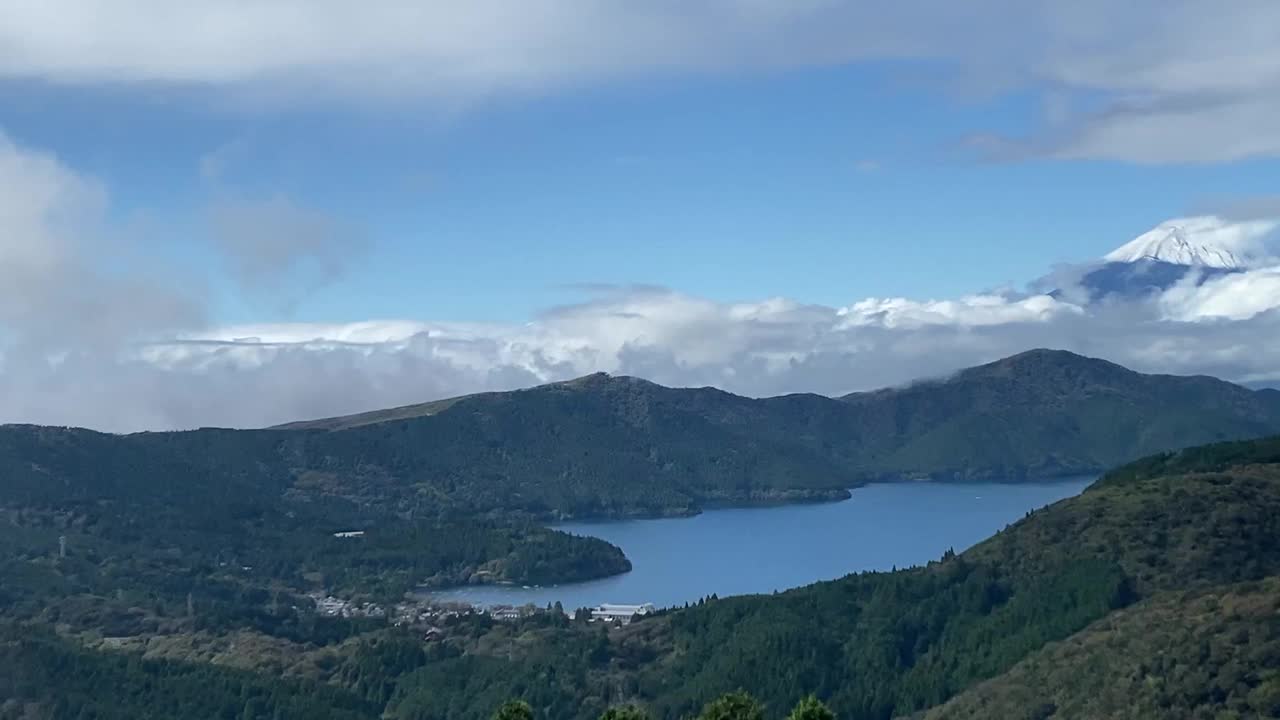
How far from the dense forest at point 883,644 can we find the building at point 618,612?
23.0ft

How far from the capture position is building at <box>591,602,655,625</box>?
572 feet

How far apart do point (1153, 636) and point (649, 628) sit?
6388 cm

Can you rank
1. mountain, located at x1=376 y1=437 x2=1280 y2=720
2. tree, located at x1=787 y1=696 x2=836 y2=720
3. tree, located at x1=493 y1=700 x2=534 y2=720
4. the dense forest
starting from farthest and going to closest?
the dense forest, mountain, located at x1=376 y1=437 x2=1280 y2=720, tree, located at x1=493 y1=700 x2=534 y2=720, tree, located at x1=787 y1=696 x2=836 y2=720

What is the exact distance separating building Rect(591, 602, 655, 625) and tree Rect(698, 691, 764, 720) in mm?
111770

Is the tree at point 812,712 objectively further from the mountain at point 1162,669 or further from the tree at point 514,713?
the mountain at point 1162,669

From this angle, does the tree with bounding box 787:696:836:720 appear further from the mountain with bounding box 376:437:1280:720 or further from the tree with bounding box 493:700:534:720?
the mountain with bounding box 376:437:1280:720

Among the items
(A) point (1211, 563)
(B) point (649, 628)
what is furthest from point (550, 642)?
(A) point (1211, 563)

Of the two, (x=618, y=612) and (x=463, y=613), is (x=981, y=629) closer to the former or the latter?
(x=618, y=612)

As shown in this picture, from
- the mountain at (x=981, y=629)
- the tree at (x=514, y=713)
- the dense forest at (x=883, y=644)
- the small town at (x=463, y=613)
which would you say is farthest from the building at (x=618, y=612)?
the tree at (x=514, y=713)

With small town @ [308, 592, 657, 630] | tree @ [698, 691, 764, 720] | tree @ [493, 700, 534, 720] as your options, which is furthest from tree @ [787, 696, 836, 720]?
small town @ [308, 592, 657, 630]

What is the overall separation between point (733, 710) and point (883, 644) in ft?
279

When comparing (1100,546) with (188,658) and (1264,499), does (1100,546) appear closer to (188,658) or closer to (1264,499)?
(1264,499)

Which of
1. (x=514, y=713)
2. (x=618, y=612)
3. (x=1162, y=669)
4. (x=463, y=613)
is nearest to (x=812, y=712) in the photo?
(x=514, y=713)

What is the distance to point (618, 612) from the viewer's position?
188 metres
